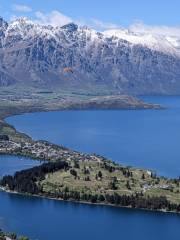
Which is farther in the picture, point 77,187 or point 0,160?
point 0,160

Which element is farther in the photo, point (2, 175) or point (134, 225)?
point (2, 175)

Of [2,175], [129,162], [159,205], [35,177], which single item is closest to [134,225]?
[159,205]

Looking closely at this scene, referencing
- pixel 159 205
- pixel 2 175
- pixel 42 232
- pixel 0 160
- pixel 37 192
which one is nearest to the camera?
pixel 42 232

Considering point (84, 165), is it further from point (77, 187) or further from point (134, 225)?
point (134, 225)

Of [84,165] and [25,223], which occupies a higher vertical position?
[84,165]

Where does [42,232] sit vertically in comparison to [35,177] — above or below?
below

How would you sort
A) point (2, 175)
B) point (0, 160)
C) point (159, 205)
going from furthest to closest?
point (0, 160) → point (2, 175) → point (159, 205)

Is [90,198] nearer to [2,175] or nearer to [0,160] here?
[2,175]

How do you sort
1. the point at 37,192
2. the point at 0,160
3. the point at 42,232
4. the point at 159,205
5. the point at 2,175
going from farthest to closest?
the point at 0,160 < the point at 2,175 < the point at 37,192 < the point at 159,205 < the point at 42,232

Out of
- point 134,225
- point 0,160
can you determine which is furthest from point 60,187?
point 0,160
